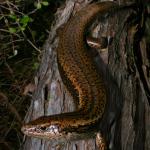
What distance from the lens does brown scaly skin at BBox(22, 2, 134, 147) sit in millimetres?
3480

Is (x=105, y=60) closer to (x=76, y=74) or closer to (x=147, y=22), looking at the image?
(x=76, y=74)

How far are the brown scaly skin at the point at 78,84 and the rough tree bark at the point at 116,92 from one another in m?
0.08

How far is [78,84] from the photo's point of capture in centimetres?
399

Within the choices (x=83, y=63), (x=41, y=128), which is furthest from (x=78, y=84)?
(x=41, y=128)

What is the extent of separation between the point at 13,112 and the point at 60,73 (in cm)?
120

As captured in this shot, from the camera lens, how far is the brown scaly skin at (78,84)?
348 centimetres

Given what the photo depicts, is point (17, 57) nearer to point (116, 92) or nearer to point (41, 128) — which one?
point (116, 92)

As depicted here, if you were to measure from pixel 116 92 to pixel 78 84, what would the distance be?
370mm

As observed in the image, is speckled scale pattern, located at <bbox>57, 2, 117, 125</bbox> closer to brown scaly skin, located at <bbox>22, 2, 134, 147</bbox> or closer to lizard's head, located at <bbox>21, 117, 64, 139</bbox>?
brown scaly skin, located at <bbox>22, 2, 134, 147</bbox>

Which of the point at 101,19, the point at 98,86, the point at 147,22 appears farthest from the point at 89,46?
the point at 147,22

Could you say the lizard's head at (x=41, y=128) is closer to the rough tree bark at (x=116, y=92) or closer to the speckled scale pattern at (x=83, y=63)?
the rough tree bark at (x=116, y=92)

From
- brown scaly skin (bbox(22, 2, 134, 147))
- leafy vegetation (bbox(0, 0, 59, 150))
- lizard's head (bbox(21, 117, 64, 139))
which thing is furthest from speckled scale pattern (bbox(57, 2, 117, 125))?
leafy vegetation (bbox(0, 0, 59, 150))

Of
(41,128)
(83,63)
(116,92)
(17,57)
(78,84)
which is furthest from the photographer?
(17,57)

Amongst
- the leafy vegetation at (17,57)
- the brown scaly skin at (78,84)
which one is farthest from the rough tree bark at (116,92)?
the leafy vegetation at (17,57)
